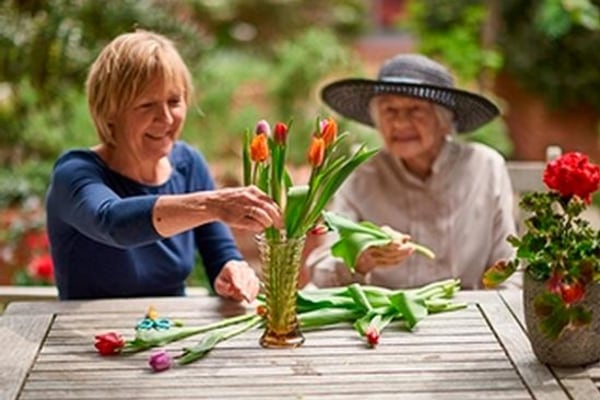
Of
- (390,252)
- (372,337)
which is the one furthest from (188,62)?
(372,337)

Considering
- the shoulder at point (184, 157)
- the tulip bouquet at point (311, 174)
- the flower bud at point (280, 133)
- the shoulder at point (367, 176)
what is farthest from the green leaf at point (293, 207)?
the shoulder at point (367, 176)

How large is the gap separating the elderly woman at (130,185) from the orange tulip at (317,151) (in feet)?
1.18

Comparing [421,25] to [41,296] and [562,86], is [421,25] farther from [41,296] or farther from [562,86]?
[41,296]

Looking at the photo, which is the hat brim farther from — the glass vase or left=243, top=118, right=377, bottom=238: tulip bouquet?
the glass vase

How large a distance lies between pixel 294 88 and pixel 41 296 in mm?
2247

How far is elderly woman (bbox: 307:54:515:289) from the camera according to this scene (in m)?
2.78

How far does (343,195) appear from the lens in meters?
2.88

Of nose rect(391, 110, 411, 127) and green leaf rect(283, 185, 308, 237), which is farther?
nose rect(391, 110, 411, 127)

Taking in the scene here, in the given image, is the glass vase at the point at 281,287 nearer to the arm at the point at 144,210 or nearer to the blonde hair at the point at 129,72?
the arm at the point at 144,210

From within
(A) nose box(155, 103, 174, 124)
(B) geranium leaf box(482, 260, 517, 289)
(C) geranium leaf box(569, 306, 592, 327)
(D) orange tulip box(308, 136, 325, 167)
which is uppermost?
(D) orange tulip box(308, 136, 325, 167)

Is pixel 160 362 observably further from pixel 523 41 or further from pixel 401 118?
pixel 523 41

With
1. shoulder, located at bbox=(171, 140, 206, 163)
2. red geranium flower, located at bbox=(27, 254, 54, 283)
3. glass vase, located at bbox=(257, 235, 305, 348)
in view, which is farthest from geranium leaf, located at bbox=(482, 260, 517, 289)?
red geranium flower, located at bbox=(27, 254, 54, 283)

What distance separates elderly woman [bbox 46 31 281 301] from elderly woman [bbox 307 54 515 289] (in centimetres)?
38

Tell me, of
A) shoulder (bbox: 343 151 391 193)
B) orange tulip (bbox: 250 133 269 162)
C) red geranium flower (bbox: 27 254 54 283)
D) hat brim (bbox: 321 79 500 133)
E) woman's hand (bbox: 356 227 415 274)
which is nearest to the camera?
orange tulip (bbox: 250 133 269 162)
